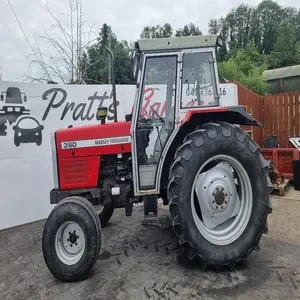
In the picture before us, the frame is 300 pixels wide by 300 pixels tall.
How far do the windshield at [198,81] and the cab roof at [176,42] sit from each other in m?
0.10

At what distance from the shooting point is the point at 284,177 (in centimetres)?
641

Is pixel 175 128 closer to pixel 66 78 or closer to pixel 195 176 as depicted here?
pixel 195 176

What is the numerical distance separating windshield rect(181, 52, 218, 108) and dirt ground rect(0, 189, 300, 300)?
1.78 meters

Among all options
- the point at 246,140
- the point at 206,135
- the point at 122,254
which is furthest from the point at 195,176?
the point at 122,254

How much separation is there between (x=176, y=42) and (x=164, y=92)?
553 millimetres

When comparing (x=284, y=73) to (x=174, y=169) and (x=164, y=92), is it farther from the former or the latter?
(x=174, y=169)

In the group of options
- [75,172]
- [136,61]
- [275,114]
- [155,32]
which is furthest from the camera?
[155,32]

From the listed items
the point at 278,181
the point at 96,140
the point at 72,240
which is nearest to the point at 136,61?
the point at 96,140

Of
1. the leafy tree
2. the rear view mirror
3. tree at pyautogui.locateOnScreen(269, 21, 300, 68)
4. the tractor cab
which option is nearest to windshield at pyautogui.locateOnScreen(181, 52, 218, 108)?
the tractor cab

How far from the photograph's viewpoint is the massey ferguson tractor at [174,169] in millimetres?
2797

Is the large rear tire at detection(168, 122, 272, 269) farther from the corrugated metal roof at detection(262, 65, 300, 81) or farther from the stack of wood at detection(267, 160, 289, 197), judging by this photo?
the corrugated metal roof at detection(262, 65, 300, 81)

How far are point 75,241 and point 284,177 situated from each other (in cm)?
523

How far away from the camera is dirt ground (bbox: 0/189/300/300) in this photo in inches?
98.7

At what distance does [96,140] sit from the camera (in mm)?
3318
